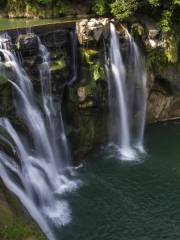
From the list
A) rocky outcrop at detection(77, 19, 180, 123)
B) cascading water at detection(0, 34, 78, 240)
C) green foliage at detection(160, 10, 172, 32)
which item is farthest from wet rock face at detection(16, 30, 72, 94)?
green foliage at detection(160, 10, 172, 32)

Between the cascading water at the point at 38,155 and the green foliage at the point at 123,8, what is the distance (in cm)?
456

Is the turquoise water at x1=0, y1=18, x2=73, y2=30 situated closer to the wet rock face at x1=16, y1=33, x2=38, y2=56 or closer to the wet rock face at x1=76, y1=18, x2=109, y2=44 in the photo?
the wet rock face at x1=76, y1=18, x2=109, y2=44

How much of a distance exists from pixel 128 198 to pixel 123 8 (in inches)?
362

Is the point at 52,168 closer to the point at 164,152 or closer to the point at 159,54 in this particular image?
the point at 164,152

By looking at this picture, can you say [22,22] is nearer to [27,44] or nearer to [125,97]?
[27,44]

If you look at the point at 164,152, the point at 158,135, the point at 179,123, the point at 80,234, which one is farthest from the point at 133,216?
the point at 179,123

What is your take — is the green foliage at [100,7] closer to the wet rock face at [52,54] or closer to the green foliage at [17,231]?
the wet rock face at [52,54]

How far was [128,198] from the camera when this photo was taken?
16.0m

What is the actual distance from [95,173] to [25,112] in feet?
13.3

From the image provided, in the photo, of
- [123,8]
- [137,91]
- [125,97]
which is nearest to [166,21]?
[123,8]

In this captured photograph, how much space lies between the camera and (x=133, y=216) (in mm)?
15047

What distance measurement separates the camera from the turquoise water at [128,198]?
14.3m

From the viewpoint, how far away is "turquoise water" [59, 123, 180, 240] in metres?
14.3

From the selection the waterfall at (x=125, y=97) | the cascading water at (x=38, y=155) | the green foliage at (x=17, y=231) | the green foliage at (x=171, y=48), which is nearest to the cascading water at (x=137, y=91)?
the waterfall at (x=125, y=97)
